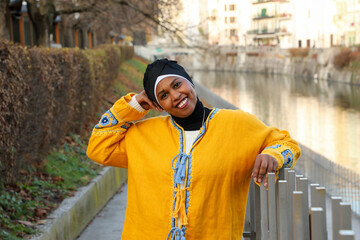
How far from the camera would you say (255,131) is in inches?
116

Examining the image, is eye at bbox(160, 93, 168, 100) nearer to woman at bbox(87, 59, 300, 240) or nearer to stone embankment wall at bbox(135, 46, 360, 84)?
woman at bbox(87, 59, 300, 240)

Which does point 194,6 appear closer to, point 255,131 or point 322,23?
point 322,23

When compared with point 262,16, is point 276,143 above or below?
below

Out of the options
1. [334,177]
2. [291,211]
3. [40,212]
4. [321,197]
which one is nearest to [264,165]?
[291,211]

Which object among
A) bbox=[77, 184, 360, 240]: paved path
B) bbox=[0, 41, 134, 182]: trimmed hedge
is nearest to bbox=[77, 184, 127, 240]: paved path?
bbox=[77, 184, 360, 240]: paved path

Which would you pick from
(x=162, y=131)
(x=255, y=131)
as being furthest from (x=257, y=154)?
(x=162, y=131)

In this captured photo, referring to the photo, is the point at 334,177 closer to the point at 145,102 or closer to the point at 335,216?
the point at 145,102

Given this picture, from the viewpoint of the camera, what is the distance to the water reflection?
2703 centimetres

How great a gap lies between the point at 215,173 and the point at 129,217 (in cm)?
52

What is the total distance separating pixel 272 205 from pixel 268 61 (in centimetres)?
7930

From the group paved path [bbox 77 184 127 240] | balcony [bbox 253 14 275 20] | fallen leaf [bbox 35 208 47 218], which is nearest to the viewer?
fallen leaf [bbox 35 208 47 218]

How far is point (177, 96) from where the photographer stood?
288cm

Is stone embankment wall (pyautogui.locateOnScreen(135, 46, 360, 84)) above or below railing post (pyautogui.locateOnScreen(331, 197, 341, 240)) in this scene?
below

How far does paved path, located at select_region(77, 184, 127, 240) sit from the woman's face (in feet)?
12.4
